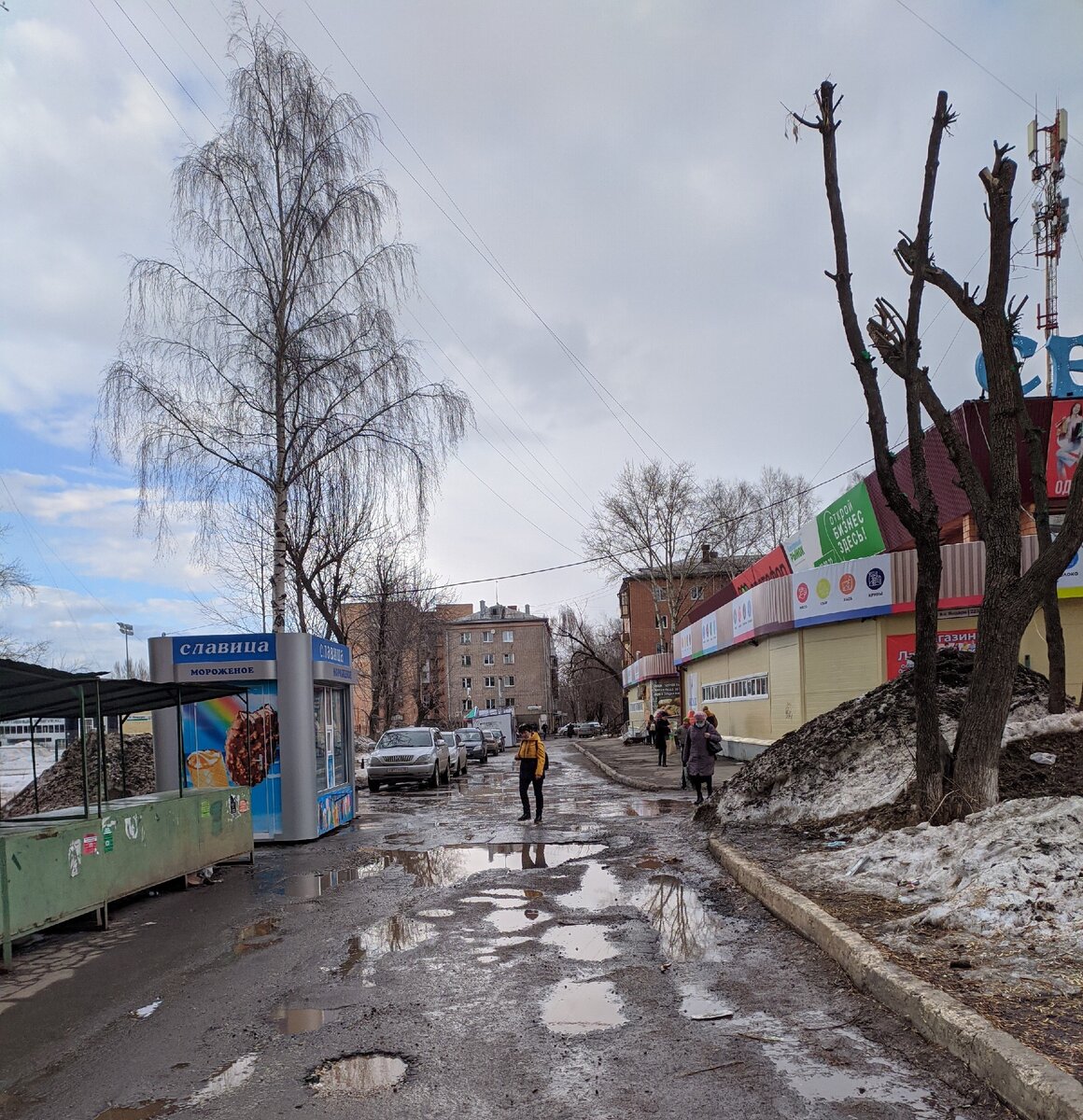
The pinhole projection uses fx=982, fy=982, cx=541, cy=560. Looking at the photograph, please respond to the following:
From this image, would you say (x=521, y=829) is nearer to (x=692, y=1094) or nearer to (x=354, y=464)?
(x=354, y=464)

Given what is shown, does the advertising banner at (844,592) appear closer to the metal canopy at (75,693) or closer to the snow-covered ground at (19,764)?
the metal canopy at (75,693)

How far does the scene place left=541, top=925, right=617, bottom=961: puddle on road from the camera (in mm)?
6879

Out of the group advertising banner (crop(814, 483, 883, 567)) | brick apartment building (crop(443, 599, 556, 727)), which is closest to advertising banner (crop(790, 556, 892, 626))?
advertising banner (crop(814, 483, 883, 567))

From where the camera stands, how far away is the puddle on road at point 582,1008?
17.3ft

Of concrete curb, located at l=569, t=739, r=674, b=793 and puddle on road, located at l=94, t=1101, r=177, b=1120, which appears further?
concrete curb, located at l=569, t=739, r=674, b=793

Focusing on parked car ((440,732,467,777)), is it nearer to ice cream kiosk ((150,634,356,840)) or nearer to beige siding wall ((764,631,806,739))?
beige siding wall ((764,631,806,739))

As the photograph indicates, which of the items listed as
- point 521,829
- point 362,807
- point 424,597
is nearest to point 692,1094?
point 521,829

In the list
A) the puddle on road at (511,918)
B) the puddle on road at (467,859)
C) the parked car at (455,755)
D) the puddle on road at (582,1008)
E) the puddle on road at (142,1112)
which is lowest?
the parked car at (455,755)

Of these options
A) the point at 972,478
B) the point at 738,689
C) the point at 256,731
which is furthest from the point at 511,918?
the point at 738,689

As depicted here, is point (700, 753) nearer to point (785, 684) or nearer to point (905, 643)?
point (905, 643)

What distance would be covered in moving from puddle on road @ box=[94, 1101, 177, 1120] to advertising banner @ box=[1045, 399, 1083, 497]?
20600mm

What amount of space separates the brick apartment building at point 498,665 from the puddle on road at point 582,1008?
9908 centimetres

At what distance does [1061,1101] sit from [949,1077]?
2.45 ft

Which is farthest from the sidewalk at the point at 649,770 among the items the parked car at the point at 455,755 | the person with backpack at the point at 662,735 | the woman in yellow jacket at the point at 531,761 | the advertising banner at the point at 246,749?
the advertising banner at the point at 246,749
